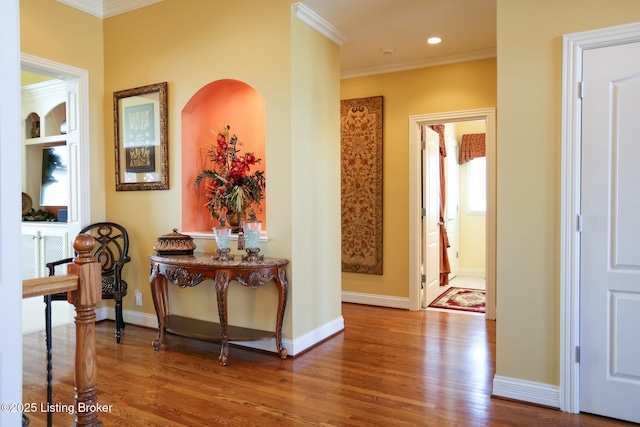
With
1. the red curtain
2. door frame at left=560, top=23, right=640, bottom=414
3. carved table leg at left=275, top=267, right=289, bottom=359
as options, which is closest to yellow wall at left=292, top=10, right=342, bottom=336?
carved table leg at left=275, top=267, right=289, bottom=359

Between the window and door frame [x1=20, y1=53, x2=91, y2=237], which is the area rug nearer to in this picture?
the window

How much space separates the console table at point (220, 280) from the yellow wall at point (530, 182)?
1.57 m

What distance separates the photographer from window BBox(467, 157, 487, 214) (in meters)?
7.39

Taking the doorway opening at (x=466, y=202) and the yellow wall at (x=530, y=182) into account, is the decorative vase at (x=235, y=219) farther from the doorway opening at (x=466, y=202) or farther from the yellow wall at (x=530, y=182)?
the doorway opening at (x=466, y=202)

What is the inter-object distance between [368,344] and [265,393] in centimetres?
126

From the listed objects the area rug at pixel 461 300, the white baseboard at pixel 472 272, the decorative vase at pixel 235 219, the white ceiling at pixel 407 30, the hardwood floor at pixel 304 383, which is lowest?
the area rug at pixel 461 300

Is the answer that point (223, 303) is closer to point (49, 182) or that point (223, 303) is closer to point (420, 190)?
point (420, 190)

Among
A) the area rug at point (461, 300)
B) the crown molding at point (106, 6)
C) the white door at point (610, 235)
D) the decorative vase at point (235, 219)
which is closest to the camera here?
the white door at point (610, 235)

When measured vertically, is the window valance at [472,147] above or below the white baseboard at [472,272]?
above

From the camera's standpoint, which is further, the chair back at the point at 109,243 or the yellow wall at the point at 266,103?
the chair back at the point at 109,243

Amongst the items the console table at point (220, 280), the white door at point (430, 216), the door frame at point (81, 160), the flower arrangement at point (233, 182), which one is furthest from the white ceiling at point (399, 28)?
the console table at point (220, 280)

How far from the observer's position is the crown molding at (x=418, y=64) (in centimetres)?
471

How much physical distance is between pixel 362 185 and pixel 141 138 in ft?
8.22

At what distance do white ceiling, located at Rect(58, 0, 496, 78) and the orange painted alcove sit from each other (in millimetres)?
1039
